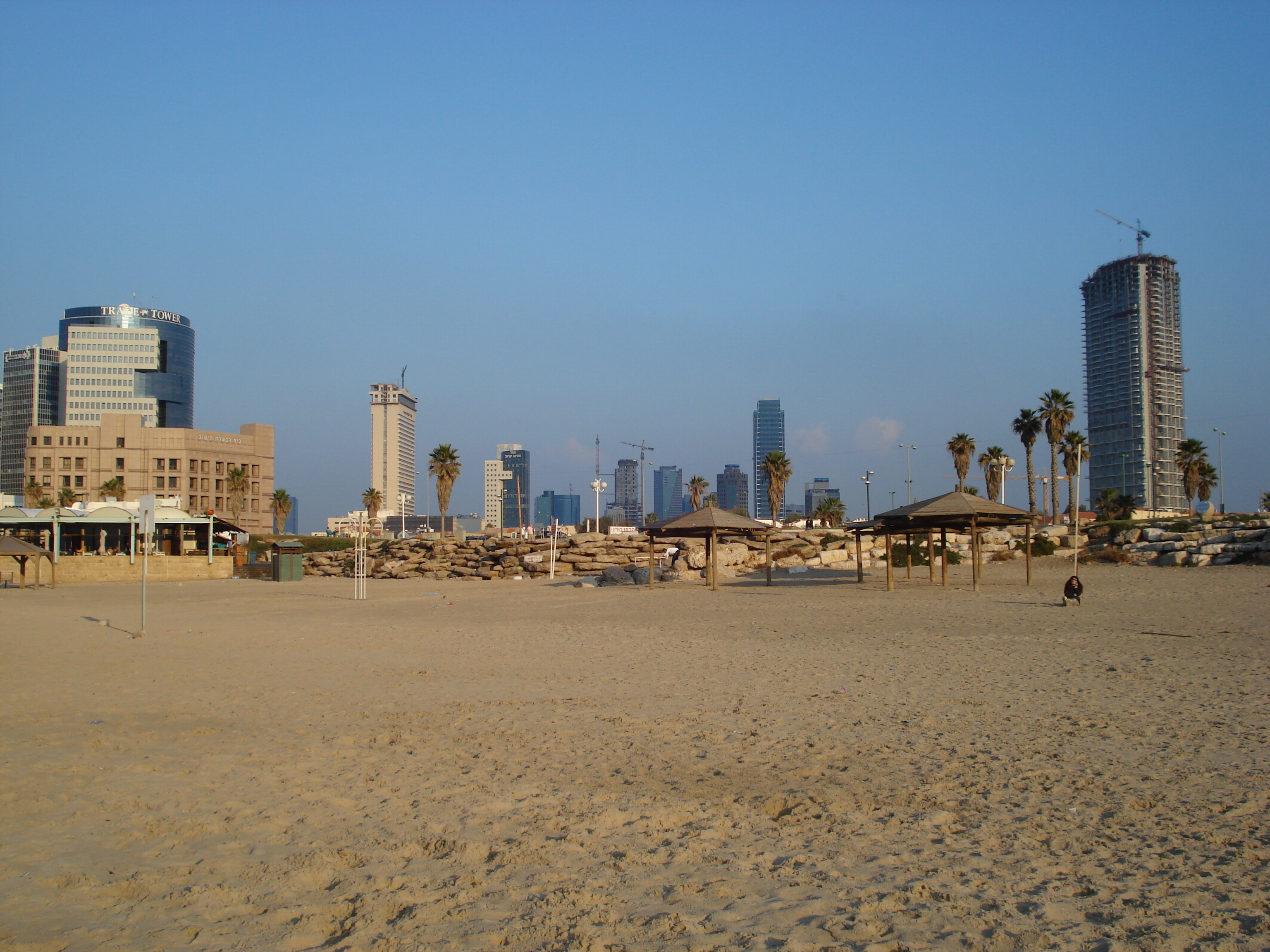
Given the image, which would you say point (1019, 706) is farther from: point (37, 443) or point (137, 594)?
point (37, 443)

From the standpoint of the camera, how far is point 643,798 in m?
5.28

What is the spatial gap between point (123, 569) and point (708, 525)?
87.3ft

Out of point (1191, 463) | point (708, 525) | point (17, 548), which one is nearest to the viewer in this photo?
point (708, 525)

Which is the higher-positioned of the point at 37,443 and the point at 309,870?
the point at 37,443

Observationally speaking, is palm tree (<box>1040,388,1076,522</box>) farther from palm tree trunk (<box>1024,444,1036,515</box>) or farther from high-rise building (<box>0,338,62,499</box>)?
high-rise building (<box>0,338,62,499</box>)

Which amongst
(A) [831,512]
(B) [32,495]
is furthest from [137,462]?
(A) [831,512]

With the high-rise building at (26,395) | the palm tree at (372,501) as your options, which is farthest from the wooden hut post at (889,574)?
the high-rise building at (26,395)

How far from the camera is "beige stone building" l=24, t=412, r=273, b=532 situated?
93688 mm

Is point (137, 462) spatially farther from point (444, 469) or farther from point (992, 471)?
point (992, 471)

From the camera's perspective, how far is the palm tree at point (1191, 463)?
59.0m

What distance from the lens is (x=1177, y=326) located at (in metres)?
180

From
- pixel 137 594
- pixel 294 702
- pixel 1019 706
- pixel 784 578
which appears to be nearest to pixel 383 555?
pixel 137 594

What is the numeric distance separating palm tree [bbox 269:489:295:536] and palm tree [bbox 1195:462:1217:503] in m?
80.2

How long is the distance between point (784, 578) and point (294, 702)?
22.6m
